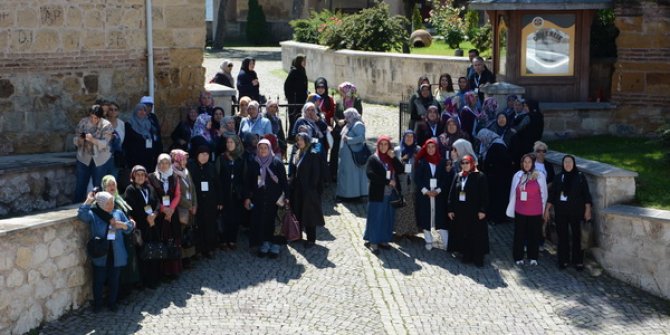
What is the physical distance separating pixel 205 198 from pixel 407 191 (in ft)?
9.21

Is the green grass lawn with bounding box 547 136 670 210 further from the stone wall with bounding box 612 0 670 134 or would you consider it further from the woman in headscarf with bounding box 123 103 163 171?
the woman in headscarf with bounding box 123 103 163 171

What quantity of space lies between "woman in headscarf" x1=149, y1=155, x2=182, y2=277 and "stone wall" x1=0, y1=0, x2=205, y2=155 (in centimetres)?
334

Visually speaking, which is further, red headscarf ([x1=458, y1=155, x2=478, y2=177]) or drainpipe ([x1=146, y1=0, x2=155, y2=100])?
drainpipe ([x1=146, y1=0, x2=155, y2=100])

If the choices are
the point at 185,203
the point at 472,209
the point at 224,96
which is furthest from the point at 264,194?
the point at 224,96

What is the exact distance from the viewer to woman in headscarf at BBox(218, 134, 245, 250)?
14.3 metres

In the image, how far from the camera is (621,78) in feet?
63.1

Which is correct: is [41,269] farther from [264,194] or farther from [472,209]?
[472,209]

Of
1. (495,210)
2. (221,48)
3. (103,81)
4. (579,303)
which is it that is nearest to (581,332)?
(579,303)

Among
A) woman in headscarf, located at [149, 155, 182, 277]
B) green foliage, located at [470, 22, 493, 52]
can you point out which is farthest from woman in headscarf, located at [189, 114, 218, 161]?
green foliage, located at [470, 22, 493, 52]

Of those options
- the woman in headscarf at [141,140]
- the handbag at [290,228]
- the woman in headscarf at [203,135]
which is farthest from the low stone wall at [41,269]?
the handbag at [290,228]

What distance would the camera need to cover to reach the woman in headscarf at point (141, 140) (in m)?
15.0

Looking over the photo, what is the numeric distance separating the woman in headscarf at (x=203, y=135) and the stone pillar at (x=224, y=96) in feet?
7.16

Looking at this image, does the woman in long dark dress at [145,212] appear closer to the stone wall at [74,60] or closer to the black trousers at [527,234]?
the stone wall at [74,60]

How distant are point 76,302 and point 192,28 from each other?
6116 mm
